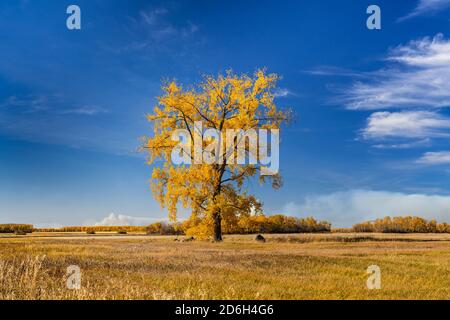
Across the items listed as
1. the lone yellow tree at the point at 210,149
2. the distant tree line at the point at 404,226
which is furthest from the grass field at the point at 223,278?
the distant tree line at the point at 404,226

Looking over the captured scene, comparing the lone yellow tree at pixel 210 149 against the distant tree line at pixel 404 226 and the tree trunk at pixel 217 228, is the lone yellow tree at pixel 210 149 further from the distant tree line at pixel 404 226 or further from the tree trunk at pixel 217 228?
the distant tree line at pixel 404 226

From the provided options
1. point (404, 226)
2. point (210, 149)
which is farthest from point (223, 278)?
point (404, 226)

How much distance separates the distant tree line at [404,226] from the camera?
67312 millimetres

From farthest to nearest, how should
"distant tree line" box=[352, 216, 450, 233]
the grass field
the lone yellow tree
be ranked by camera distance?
1. "distant tree line" box=[352, 216, 450, 233]
2. the lone yellow tree
3. the grass field

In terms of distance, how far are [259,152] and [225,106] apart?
4.69m

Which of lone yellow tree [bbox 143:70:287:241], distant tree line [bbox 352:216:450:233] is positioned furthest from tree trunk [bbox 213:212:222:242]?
distant tree line [bbox 352:216:450:233]

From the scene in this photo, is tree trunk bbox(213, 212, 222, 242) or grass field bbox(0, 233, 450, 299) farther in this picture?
tree trunk bbox(213, 212, 222, 242)

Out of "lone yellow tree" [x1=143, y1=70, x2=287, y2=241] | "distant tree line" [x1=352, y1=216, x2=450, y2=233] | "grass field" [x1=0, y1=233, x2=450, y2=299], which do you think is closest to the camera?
"grass field" [x1=0, y1=233, x2=450, y2=299]

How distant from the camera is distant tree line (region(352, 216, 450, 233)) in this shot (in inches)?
2650

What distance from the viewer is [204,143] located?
123 ft

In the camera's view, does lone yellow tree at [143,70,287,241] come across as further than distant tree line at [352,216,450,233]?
No

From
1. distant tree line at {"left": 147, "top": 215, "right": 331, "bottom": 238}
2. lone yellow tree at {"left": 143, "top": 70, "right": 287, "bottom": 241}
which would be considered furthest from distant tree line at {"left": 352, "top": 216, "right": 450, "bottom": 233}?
lone yellow tree at {"left": 143, "top": 70, "right": 287, "bottom": 241}

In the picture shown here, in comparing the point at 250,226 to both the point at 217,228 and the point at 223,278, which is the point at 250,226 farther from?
the point at 223,278

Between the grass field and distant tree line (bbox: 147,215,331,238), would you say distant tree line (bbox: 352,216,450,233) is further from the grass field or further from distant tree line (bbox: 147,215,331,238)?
the grass field
